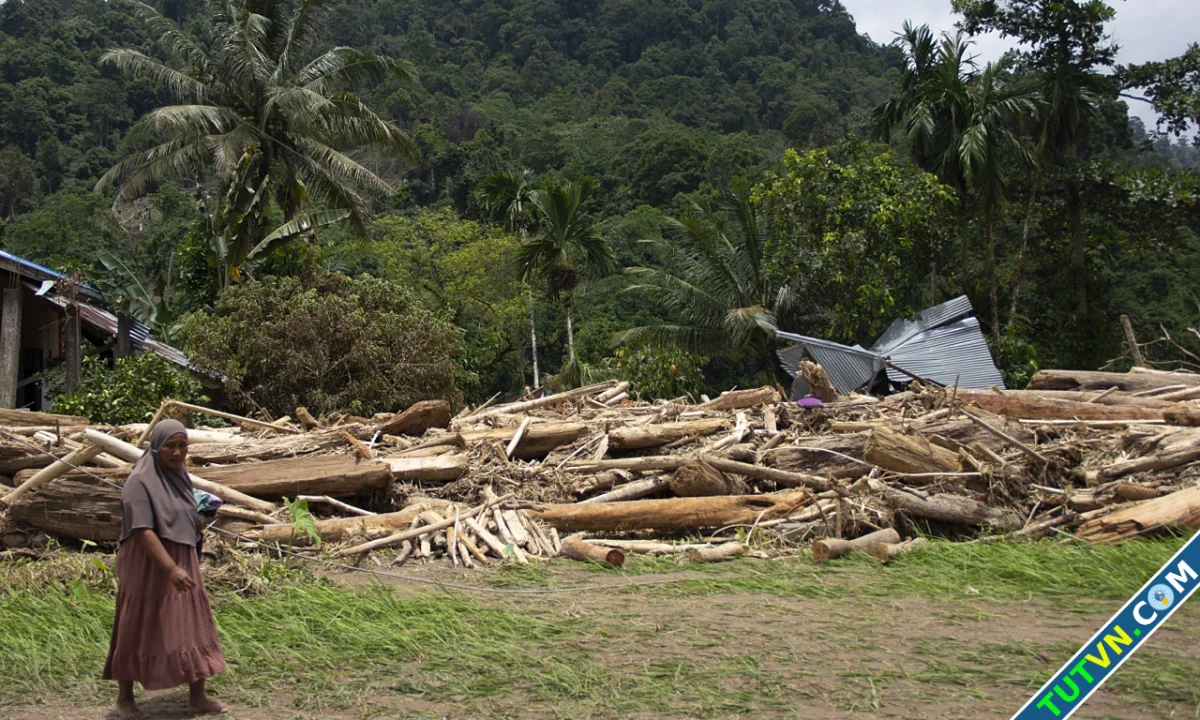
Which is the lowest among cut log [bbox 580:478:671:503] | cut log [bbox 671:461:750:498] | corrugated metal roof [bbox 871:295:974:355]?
cut log [bbox 580:478:671:503]

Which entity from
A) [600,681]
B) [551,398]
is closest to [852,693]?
[600,681]

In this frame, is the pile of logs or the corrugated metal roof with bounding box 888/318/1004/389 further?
the corrugated metal roof with bounding box 888/318/1004/389

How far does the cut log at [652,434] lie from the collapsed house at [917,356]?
20.8ft

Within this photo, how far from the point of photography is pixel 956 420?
32.8ft

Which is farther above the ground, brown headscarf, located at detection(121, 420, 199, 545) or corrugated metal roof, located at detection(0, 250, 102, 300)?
corrugated metal roof, located at detection(0, 250, 102, 300)

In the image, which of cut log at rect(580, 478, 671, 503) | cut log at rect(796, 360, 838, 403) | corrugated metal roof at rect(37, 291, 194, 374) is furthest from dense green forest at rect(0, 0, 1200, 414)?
cut log at rect(580, 478, 671, 503)

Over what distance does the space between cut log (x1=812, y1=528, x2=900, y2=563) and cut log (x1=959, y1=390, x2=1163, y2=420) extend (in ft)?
13.2

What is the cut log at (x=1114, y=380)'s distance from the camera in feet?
41.2

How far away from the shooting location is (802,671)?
15.9 feet

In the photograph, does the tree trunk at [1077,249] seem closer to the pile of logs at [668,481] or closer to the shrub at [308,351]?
the pile of logs at [668,481]

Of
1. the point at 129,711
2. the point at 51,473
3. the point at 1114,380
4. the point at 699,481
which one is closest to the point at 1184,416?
the point at 1114,380

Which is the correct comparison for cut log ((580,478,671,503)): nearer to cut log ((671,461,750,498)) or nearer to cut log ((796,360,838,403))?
cut log ((671,461,750,498))

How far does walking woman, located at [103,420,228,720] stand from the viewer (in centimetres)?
461

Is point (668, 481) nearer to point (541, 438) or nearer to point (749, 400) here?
point (541, 438)
